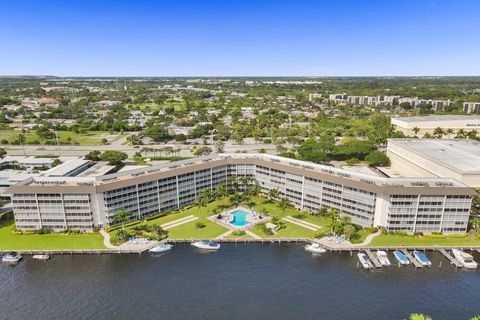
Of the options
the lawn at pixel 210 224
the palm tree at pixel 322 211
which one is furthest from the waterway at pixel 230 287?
the palm tree at pixel 322 211

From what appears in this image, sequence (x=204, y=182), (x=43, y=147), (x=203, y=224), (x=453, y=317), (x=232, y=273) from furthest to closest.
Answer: (x=43, y=147) < (x=204, y=182) < (x=203, y=224) < (x=232, y=273) < (x=453, y=317)

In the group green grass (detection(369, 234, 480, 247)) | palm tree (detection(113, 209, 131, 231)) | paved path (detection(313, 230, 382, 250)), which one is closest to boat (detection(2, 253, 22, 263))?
palm tree (detection(113, 209, 131, 231))

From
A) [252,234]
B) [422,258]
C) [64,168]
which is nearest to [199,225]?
[252,234]

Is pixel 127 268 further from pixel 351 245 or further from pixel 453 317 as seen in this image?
pixel 453 317

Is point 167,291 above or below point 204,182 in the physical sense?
below

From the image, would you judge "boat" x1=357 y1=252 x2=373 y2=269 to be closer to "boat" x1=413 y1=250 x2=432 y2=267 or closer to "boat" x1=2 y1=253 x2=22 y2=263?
"boat" x1=413 y1=250 x2=432 y2=267

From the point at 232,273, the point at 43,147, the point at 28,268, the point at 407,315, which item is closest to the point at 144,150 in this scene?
the point at 43,147

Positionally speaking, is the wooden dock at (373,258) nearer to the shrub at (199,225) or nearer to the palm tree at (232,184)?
the shrub at (199,225)
